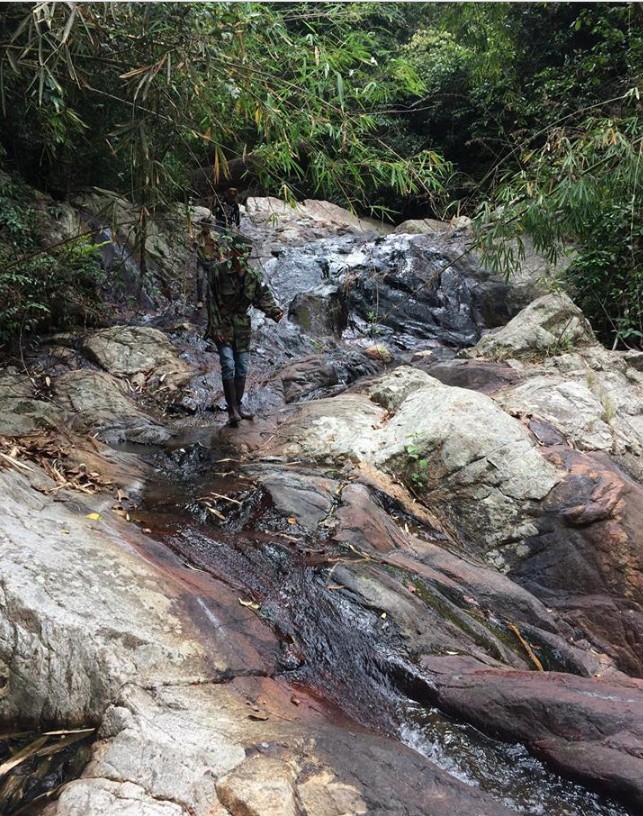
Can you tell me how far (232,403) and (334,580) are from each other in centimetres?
301

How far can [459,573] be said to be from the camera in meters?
3.67

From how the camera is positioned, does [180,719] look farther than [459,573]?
No

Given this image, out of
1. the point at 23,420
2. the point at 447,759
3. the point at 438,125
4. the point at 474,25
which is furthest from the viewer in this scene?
the point at 438,125

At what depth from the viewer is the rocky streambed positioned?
6.09ft

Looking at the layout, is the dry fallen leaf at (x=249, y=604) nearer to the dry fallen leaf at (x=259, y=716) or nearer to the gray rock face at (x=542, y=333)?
the dry fallen leaf at (x=259, y=716)

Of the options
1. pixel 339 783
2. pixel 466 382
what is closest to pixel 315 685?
pixel 339 783

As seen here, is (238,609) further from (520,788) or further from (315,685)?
(520,788)

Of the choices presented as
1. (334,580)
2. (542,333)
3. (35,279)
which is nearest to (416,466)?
(334,580)

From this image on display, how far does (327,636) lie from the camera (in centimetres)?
272

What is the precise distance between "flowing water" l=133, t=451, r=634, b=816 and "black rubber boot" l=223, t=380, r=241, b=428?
1.54 m

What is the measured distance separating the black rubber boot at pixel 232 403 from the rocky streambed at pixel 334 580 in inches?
7.8

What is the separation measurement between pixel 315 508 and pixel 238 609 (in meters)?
1.27

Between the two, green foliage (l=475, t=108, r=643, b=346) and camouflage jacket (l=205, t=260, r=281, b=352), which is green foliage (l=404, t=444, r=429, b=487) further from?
camouflage jacket (l=205, t=260, r=281, b=352)

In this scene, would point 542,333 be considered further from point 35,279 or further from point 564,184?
point 35,279
